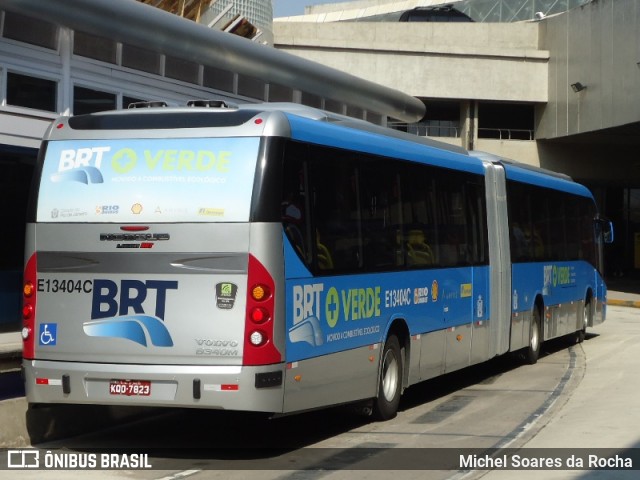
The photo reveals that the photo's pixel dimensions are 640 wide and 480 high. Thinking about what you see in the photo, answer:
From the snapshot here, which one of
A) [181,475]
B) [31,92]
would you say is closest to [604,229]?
[31,92]

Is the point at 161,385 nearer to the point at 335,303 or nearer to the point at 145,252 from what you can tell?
the point at 145,252

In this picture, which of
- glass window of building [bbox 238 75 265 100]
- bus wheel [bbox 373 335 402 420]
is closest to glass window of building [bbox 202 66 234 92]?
glass window of building [bbox 238 75 265 100]

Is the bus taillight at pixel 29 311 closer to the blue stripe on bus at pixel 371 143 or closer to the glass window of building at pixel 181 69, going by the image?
the blue stripe on bus at pixel 371 143

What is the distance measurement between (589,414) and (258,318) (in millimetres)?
4978

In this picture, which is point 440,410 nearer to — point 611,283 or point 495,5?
point 611,283

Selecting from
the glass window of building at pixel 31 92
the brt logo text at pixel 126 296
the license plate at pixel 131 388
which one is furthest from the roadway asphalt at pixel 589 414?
the glass window of building at pixel 31 92

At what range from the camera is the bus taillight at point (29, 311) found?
33.8 feet

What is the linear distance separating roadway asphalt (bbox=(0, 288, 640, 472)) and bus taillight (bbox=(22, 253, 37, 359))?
2.01 ft

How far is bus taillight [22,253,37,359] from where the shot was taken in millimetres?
10289

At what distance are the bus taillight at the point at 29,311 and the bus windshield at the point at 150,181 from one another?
0.47 m

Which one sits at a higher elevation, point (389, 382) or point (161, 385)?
point (161, 385)

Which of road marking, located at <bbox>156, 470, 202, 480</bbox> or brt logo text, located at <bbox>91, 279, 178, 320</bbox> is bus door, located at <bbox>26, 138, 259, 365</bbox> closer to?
brt logo text, located at <bbox>91, 279, 178, 320</bbox>

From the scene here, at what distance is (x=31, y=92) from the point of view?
1544 centimetres

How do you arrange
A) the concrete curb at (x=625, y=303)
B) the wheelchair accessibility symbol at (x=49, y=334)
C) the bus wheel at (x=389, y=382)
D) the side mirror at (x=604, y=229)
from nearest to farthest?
the wheelchair accessibility symbol at (x=49, y=334)
the bus wheel at (x=389, y=382)
the side mirror at (x=604, y=229)
the concrete curb at (x=625, y=303)
